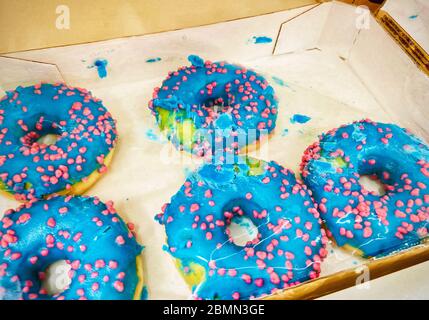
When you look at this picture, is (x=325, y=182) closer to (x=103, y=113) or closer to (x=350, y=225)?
(x=350, y=225)

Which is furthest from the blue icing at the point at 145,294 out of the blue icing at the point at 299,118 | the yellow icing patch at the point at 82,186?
the blue icing at the point at 299,118

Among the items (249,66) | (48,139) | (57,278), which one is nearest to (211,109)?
(249,66)

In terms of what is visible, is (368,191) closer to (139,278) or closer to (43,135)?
(139,278)

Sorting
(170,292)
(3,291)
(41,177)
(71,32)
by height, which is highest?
(71,32)

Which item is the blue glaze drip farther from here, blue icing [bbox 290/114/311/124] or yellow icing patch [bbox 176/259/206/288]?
yellow icing patch [bbox 176/259/206/288]

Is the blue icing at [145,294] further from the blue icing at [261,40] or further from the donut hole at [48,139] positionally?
the blue icing at [261,40]

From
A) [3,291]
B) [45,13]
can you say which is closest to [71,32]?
[45,13]
